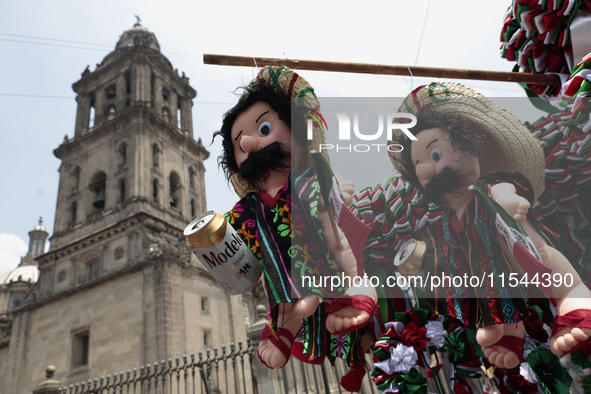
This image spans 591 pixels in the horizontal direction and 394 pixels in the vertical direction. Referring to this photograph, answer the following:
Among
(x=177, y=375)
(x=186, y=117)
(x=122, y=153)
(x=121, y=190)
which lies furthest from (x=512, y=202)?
(x=186, y=117)

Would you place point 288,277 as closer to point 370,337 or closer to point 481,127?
point 370,337

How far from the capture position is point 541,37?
2232mm

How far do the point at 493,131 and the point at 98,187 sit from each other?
75.6 ft

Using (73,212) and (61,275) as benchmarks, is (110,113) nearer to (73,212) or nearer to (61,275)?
(73,212)

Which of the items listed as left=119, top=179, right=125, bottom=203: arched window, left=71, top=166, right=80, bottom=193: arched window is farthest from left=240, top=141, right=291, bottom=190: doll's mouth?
left=71, top=166, right=80, bottom=193: arched window

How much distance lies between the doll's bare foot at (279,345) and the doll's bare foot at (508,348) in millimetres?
927

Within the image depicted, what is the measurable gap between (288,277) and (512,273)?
1036 millimetres

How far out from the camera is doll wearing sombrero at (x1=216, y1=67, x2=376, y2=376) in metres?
1.81

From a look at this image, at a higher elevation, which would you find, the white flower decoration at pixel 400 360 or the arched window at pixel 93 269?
the arched window at pixel 93 269

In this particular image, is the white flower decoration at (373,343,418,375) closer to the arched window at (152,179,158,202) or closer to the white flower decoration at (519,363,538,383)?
the white flower decoration at (519,363,538,383)

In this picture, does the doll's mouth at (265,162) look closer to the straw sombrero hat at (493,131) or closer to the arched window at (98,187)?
the straw sombrero hat at (493,131)

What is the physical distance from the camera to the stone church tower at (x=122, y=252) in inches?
610

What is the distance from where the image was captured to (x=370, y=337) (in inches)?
87.7

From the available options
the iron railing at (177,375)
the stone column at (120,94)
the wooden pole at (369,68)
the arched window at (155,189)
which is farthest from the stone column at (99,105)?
the wooden pole at (369,68)
